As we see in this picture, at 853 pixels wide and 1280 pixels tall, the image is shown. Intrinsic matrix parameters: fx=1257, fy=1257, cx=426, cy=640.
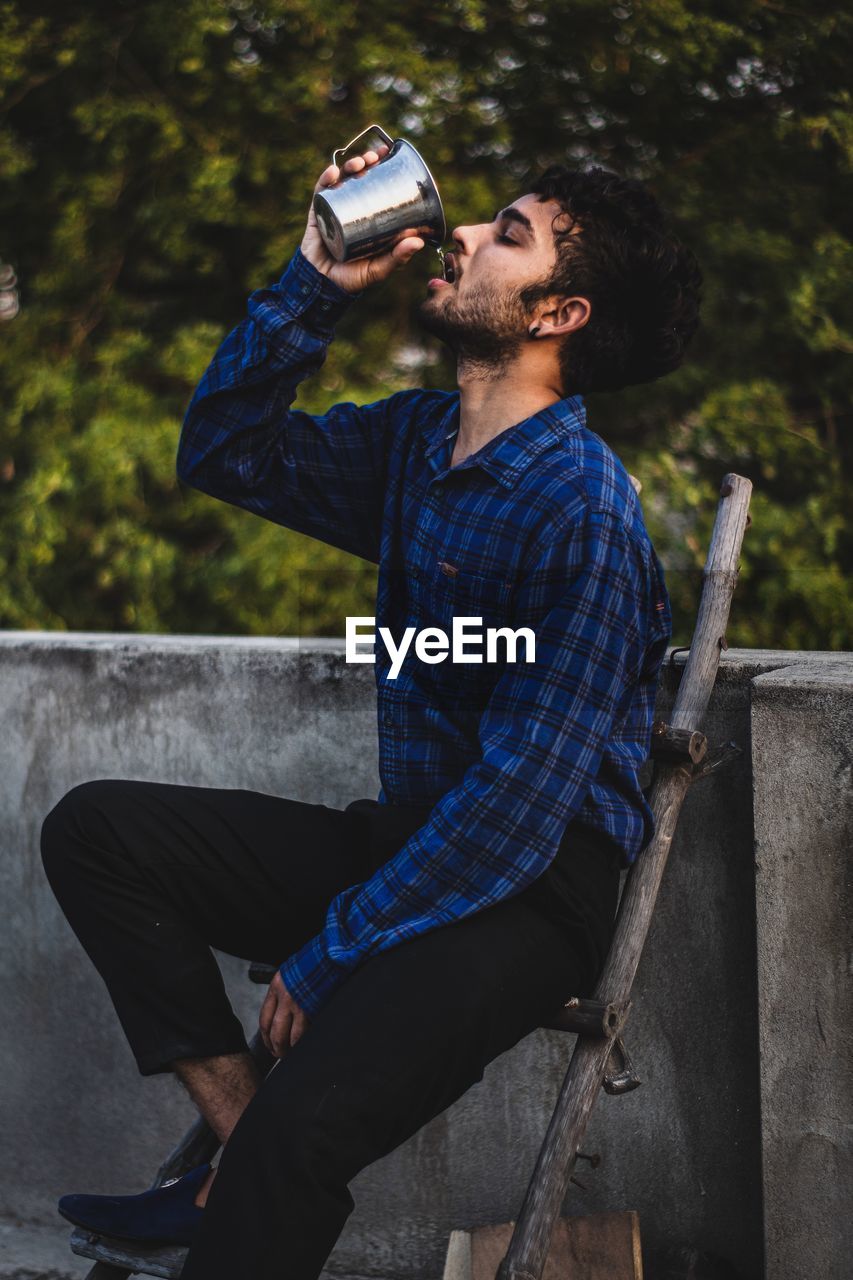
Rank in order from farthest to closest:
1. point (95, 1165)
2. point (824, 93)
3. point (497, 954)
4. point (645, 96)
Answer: point (645, 96) → point (824, 93) → point (95, 1165) → point (497, 954)

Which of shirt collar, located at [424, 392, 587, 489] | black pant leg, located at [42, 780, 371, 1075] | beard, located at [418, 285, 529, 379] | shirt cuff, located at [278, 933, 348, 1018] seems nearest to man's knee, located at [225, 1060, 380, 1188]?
shirt cuff, located at [278, 933, 348, 1018]

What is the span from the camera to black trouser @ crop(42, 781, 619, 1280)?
151cm

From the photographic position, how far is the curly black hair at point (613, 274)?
2072mm

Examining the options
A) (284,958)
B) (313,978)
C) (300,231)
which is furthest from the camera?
(300,231)

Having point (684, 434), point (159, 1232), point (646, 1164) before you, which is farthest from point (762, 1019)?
point (684, 434)

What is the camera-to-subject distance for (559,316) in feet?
6.79

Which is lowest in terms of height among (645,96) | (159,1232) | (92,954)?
(159,1232)

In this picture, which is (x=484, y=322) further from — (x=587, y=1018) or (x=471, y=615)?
(x=587, y=1018)

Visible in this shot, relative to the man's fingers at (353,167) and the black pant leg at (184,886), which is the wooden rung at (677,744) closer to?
the black pant leg at (184,886)

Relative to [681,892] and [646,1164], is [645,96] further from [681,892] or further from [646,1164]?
[646,1164]

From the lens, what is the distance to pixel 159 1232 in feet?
5.86

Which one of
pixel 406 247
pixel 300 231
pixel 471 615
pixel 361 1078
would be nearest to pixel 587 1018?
pixel 361 1078

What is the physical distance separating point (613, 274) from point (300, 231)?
2956mm

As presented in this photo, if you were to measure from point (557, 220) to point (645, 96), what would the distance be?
2.70m
